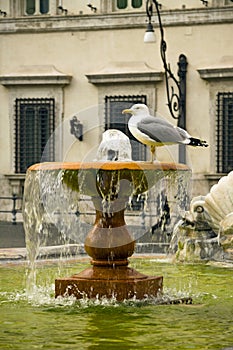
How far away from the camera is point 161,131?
9586mm

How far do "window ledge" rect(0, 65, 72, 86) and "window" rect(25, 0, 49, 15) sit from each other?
124 cm

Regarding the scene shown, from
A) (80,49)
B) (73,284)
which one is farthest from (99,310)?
(80,49)

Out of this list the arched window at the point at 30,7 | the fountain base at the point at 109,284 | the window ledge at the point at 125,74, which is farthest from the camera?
the arched window at the point at 30,7

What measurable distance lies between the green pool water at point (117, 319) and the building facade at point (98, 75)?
11.6m

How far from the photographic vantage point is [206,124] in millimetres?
22859

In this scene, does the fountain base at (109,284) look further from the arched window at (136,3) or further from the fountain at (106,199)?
the arched window at (136,3)

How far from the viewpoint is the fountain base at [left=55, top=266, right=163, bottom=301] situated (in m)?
9.32

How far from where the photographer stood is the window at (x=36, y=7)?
972 inches

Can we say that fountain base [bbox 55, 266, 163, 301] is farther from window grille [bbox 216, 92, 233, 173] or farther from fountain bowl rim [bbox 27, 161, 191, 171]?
window grille [bbox 216, 92, 233, 173]

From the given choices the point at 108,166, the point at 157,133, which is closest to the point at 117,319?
the point at 108,166

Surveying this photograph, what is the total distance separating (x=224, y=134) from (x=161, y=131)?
13.3 metres

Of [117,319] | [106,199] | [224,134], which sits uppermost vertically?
[224,134]

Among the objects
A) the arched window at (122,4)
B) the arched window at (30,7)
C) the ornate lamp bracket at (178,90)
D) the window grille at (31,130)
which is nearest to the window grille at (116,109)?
the ornate lamp bracket at (178,90)

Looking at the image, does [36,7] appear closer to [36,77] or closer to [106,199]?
[36,77]
